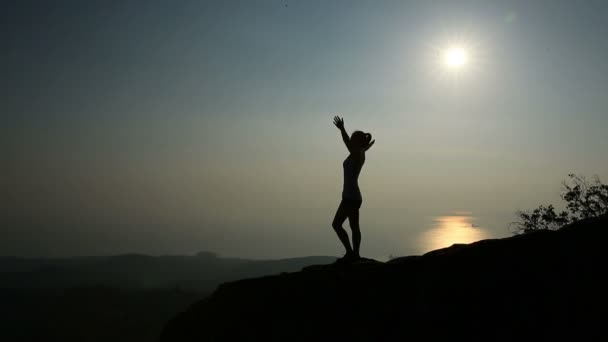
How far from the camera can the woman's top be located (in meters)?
7.52

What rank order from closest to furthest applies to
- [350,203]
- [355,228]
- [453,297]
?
[453,297], [350,203], [355,228]

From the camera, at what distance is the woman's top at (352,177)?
296 inches

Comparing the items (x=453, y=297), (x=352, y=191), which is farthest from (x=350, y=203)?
(x=453, y=297)

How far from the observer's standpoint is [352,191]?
7.52 meters

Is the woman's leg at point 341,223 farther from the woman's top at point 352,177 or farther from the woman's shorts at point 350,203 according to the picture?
the woman's top at point 352,177

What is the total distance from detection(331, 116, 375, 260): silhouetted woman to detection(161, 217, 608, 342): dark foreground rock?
1.69ft

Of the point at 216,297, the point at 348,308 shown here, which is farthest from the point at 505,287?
the point at 216,297

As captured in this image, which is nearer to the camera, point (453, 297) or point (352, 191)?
point (453, 297)

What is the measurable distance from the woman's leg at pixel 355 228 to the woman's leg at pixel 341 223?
0.10m

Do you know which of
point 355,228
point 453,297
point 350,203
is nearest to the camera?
point 453,297

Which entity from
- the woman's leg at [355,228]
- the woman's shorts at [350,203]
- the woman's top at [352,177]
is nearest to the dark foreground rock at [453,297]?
the woman's leg at [355,228]

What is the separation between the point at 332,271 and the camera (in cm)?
724

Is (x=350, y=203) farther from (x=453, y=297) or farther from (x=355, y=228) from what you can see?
(x=453, y=297)

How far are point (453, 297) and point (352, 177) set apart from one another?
2.92 metres
